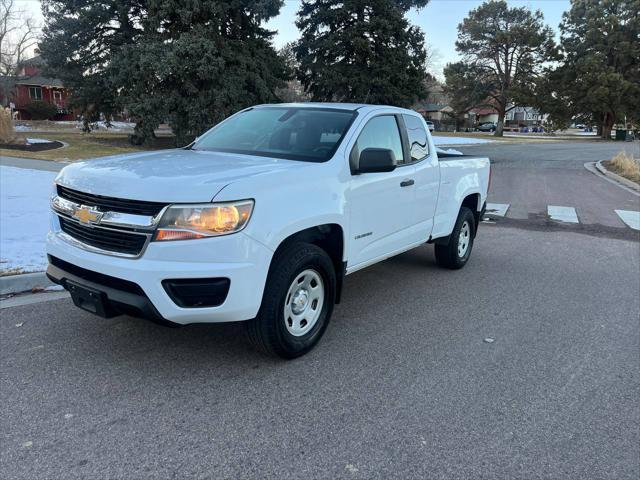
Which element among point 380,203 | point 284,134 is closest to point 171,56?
point 284,134

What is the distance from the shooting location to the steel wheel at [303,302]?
3.71 m

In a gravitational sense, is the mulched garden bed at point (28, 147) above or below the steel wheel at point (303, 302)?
above

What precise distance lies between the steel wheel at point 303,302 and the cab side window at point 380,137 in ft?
3.16

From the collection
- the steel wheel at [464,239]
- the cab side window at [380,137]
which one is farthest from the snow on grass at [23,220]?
the steel wheel at [464,239]

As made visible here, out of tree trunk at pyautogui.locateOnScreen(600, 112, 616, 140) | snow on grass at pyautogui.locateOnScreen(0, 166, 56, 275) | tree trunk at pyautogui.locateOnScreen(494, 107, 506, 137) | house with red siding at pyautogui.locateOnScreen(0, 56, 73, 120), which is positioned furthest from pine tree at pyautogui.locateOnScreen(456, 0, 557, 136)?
snow on grass at pyautogui.locateOnScreen(0, 166, 56, 275)

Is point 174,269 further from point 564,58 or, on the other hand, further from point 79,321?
point 564,58

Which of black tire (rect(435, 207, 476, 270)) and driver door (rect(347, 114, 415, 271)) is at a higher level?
driver door (rect(347, 114, 415, 271))

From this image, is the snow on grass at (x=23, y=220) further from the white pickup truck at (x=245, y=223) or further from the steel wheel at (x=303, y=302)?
the steel wheel at (x=303, y=302)

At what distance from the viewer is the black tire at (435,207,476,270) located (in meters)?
6.25

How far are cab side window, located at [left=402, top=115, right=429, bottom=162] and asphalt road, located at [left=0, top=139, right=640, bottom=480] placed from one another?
1.49m

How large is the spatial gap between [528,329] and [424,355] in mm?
1202

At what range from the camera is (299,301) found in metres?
3.80

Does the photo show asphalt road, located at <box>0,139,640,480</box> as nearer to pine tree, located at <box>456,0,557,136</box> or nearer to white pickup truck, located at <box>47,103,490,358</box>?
white pickup truck, located at <box>47,103,490,358</box>

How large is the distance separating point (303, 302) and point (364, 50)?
2555cm
